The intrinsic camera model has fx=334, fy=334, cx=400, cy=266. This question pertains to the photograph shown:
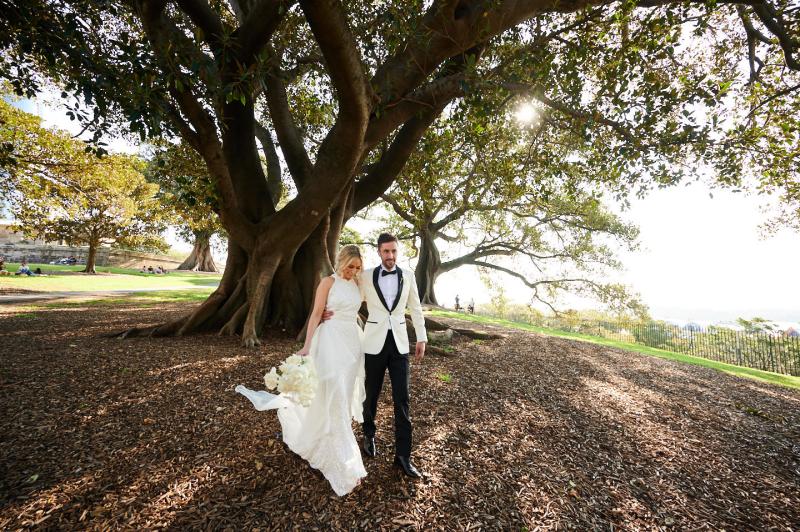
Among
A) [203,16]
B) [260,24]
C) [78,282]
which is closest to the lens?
[260,24]

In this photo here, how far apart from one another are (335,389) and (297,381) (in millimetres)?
336

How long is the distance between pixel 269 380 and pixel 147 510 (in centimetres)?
110

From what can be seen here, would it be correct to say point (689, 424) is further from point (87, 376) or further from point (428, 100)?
point (87, 376)

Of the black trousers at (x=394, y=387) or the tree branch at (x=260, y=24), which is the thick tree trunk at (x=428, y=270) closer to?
the tree branch at (x=260, y=24)

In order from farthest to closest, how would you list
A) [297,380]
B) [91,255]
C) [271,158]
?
[91,255]
[271,158]
[297,380]

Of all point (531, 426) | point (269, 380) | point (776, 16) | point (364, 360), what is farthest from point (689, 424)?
point (776, 16)

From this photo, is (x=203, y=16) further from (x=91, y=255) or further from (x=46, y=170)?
(x=91, y=255)

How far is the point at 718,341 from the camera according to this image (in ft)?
49.8

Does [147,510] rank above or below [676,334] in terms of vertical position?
below

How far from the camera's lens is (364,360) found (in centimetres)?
321

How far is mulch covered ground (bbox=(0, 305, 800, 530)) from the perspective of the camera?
2445 mm

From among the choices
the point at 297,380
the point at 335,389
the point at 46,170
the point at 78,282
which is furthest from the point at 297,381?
the point at 78,282

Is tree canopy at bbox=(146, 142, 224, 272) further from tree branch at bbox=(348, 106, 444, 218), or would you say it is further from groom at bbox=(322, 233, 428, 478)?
groom at bbox=(322, 233, 428, 478)

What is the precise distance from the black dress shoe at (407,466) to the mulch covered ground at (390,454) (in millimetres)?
90
